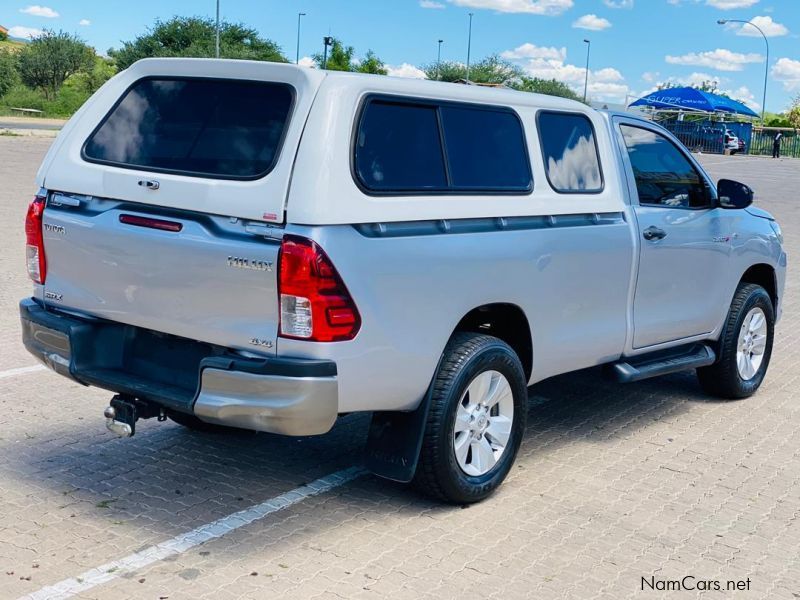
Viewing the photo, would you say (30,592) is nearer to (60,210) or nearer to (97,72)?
(60,210)

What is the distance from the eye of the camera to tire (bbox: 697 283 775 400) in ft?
22.6

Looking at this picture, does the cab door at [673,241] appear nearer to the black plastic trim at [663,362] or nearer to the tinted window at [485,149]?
the black plastic trim at [663,362]

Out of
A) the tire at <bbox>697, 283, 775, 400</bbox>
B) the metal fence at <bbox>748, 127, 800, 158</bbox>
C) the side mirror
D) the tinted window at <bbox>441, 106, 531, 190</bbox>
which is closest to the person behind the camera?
the tinted window at <bbox>441, 106, 531, 190</bbox>

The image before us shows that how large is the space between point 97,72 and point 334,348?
206 feet

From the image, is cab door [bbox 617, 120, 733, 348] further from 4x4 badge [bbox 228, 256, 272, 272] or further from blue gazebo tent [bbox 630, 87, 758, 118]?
blue gazebo tent [bbox 630, 87, 758, 118]

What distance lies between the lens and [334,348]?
409cm

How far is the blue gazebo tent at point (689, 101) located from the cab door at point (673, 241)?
42.0 metres

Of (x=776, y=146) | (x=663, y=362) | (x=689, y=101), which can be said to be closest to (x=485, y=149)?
(x=663, y=362)

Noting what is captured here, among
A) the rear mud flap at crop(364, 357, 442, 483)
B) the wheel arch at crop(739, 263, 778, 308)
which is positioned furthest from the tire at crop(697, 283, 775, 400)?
the rear mud flap at crop(364, 357, 442, 483)

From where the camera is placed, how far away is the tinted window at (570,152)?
5438mm

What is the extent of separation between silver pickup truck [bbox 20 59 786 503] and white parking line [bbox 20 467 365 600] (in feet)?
1.76

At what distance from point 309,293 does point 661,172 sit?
10.3 feet

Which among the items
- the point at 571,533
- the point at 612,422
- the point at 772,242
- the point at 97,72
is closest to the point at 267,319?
the point at 571,533

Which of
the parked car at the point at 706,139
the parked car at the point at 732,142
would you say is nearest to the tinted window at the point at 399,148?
the parked car at the point at 706,139
